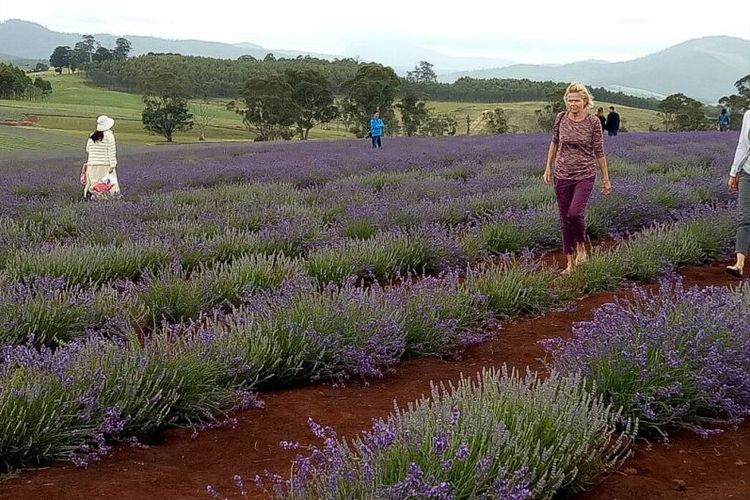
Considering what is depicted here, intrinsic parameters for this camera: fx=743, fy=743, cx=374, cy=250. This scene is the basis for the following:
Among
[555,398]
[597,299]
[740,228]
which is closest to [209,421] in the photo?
[555,398]

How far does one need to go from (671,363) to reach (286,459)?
1.68 meters

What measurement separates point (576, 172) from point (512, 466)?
463 cm

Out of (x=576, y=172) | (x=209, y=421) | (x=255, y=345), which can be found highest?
(x=576, y=172)

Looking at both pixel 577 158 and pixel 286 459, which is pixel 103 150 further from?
pixel 286 459

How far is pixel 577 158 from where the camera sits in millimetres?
6547

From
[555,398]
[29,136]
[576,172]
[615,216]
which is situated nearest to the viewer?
[555,398]

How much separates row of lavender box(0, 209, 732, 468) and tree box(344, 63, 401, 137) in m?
57.3

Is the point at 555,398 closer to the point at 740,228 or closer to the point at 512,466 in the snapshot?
the point at 512,466

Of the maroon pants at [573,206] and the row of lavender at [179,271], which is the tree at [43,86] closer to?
the row of lavender at [179,271]

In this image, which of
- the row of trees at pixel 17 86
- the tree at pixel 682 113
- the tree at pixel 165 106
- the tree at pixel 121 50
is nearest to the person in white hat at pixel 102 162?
the tree at pixel 165 106

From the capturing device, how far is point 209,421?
3.37 m

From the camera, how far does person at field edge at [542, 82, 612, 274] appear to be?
652 centimetres

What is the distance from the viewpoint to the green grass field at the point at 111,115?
127 feet

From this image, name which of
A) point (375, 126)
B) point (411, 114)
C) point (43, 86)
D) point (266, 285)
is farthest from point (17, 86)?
point (266, 285)
